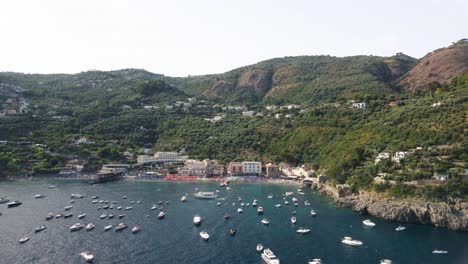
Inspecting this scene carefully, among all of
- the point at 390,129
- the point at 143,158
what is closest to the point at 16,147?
the point at 143,158

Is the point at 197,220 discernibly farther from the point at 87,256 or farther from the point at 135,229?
the point at 87,256

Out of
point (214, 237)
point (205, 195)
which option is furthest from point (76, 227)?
point (205, 195)

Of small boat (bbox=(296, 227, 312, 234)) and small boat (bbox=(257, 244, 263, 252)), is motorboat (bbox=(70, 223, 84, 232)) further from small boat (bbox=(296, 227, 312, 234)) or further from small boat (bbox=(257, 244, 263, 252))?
small boat (bbox=(296, 227, 312, 234))

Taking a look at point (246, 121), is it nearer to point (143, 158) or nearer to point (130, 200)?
point (143, 158)

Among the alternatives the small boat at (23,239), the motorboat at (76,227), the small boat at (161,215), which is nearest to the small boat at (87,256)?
the small boat at (23,239)

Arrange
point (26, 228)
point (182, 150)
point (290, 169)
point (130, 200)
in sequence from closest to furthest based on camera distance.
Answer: point (26, 228)
point (130, 200)
point (290, 169)
point (182, 150)

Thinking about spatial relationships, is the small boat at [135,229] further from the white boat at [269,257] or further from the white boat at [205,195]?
the white boat at [205,195]
